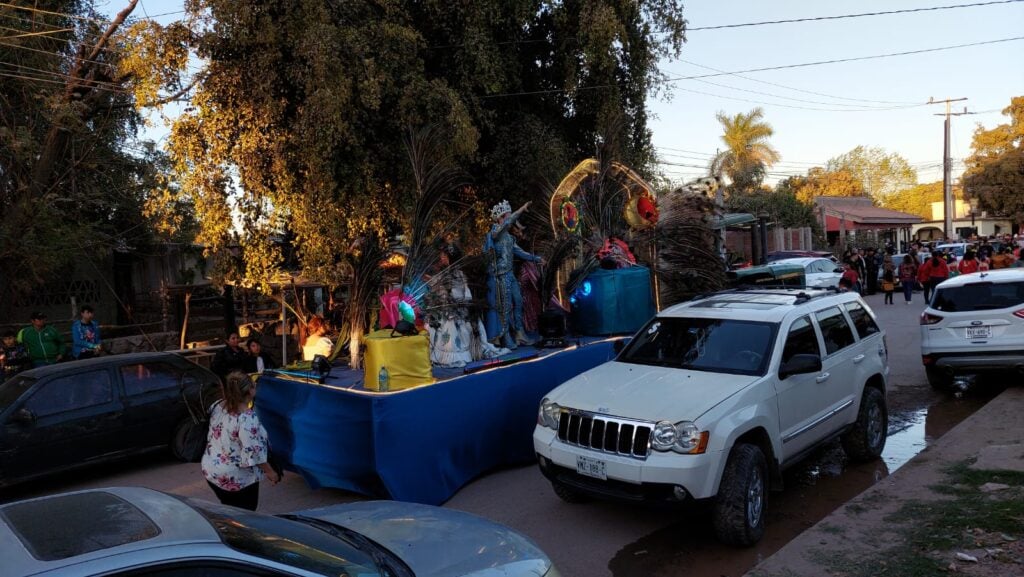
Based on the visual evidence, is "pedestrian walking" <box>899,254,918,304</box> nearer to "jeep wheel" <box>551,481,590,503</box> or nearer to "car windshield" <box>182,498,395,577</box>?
"jeep wheel" <box>551,481,590,503</box>

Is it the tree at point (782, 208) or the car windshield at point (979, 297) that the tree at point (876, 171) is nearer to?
the tree at point (782, 208)

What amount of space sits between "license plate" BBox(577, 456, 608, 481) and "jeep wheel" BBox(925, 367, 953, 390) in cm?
713

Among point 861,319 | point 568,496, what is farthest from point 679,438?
point 861,319

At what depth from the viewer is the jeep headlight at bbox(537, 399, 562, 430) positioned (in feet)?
19.7

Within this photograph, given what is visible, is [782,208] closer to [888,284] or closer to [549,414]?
[888,284]

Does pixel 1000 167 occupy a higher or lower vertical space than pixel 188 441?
higher

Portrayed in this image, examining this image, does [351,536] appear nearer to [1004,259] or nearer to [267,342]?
[267,342]

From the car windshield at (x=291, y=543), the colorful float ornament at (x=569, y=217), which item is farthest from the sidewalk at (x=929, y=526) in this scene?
the colorful float ornament at (x=569, y=217)

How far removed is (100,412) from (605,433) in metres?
6.22

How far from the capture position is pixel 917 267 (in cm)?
2264

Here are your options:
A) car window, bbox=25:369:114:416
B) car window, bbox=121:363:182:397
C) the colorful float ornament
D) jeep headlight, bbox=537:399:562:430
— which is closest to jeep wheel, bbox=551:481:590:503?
jeep headlight, bbox=537:399:562:430

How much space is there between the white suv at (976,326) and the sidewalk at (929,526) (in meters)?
2.95

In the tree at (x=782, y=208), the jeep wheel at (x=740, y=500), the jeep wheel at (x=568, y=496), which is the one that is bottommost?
the jeep wheel at (x=568, y=496)

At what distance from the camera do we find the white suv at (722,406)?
5.23m
